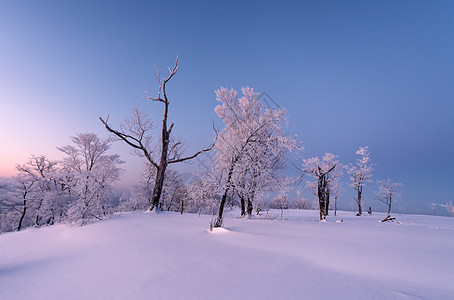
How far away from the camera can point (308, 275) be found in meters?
2.75

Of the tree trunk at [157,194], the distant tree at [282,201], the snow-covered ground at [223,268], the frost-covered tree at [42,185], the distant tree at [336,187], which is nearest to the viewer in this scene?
the snow-covered ground at [223,268]

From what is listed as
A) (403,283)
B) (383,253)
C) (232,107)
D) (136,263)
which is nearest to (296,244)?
(383,253)

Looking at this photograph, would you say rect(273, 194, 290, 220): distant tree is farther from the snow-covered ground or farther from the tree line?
the snow-covered ground

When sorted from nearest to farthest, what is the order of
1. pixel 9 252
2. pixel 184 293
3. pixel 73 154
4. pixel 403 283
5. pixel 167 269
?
pixel 184 293 < pixel 403 283 < pixel 167 269 < pixel 9 252 < pixel 73 154

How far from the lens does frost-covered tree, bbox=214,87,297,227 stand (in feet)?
25.3

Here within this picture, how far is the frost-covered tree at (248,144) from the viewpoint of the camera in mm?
7719

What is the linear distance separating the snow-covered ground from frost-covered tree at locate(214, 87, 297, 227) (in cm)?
298

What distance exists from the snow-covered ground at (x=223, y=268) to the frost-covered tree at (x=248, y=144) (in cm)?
298

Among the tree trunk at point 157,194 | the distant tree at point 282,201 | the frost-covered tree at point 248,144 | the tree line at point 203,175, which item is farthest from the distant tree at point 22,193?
the distant tree at point 282,201

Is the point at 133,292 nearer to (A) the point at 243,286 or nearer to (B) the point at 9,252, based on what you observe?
Answer: (A) the point at 243,286

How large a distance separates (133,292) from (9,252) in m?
4.49

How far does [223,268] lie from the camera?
113 inches

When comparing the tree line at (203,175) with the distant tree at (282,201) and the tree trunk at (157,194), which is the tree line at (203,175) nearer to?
the tree trunk at (157,194)

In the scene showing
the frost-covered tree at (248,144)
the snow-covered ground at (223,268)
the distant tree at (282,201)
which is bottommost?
the distant tree at (282,201)
